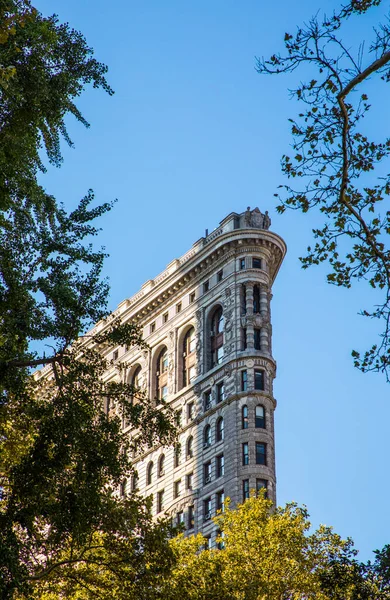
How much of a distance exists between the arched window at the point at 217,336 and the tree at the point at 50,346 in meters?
55.9

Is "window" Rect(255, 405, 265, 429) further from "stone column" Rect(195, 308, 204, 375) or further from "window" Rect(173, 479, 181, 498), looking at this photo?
"window" Rect(173, 479, 181, 498)

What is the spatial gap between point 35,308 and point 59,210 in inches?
123

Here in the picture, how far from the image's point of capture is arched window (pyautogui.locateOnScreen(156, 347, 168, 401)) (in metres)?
88.4

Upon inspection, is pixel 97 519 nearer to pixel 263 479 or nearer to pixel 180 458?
pixel 263 479

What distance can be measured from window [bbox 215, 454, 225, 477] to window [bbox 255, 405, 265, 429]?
13.2ft

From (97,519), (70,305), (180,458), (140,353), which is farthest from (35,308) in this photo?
(140,353)

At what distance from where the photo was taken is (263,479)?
71938mm

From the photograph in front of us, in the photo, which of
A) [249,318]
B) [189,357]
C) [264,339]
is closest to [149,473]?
[189,357]

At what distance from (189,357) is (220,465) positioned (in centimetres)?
1365

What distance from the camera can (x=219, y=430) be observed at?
78375 mm

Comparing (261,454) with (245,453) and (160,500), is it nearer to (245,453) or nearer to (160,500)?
(245,453)

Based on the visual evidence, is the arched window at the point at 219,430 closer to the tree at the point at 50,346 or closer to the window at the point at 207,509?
the window at the point at 207,509

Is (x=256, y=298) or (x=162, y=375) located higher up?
(x=256, y=298)

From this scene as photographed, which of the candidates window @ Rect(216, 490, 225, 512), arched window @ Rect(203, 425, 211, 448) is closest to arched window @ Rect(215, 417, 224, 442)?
arched window @ Rect(203, 425, 211, 448)
